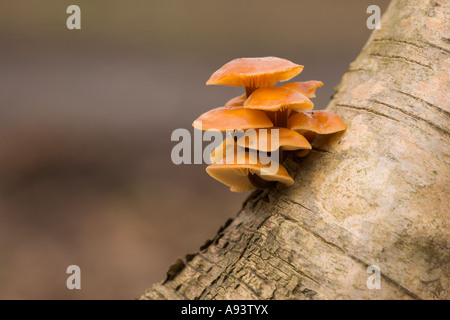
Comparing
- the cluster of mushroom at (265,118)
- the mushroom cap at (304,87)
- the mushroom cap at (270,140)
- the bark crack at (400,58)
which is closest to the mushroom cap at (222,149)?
the cluster of mushroom at (265,118)

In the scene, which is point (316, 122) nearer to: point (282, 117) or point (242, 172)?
point (282, 117)

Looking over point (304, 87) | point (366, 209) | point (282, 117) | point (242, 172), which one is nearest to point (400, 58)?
point (304, 87)

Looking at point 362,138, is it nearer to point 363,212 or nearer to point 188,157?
point 363,212

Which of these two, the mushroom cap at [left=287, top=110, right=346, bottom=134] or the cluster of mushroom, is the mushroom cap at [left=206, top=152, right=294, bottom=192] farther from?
the mushroom cap at [left=287, top=110, right=346, bottom=134]

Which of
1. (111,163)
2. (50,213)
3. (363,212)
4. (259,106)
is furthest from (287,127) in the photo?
(111,163)

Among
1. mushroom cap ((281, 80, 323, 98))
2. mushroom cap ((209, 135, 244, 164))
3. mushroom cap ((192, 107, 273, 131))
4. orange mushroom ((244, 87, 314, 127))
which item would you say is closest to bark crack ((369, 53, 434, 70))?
mushroom cap ((281, 80, 323, 98))

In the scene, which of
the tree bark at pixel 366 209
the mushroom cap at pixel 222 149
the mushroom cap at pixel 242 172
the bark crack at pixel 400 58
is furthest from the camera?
the mushroom cap at pixel 222 149

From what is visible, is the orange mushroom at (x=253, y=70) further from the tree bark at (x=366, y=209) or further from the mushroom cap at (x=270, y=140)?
the tree bark at (x=366, y=209)

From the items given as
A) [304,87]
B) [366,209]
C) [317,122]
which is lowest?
[366,209]
